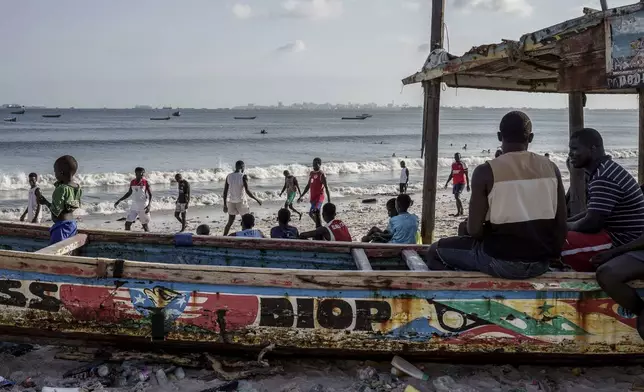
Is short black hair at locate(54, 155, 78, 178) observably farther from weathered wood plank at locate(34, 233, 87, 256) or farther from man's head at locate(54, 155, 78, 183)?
weathered wood plank at locate(34, 233, 87, 256)

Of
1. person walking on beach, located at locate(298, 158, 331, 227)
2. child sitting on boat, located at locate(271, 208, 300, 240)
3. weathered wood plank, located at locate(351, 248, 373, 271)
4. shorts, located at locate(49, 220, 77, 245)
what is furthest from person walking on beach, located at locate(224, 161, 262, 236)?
weathered wood plank, located at locate(351, 248, 373, 271)

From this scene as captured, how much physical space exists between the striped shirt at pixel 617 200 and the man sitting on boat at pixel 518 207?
0.32 metres

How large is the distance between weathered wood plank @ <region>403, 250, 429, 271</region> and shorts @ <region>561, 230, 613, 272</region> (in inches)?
44.8

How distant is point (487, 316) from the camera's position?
441 centimetres

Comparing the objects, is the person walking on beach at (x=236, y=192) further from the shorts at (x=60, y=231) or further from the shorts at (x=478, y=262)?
the shorts at (x=478, y=262)

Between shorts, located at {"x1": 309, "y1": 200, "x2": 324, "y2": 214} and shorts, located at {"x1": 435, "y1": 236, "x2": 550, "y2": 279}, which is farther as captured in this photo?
shorts, located at {"x1": 309, "y1": 200, "x2": 324, "y2": 214}

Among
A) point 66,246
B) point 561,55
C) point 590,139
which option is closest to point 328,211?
point 66,246

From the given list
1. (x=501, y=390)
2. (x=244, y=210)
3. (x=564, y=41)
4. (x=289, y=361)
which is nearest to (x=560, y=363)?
(x=501, y=390)

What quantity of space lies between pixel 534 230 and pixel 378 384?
166 centimetres

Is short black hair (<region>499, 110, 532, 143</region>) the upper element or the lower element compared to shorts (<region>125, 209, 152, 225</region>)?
upper

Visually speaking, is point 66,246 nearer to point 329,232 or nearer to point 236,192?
point 329,232

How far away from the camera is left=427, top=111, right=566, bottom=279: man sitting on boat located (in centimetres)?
395

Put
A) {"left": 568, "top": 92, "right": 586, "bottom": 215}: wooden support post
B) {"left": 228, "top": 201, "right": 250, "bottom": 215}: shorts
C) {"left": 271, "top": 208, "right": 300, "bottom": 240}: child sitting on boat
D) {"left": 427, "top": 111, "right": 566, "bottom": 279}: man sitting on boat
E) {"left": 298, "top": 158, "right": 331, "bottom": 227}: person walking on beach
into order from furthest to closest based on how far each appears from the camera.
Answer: {"left": 298, "top": 158, "right": 331, "bottom": 227}: person walking on beach → {"left": 228, "top": 201, "right": 250, "bottom": 215}: shorts → {"left": 568, "top": 92, "right": 586, "bottom": 215}: wooden support post → {"left": 271, "top": 208, "right": 300, "bottom": 240}: child sitting on boat → {"left": 427, "top": 111, "right": 566, "bottom": 279}: man sitting on boat

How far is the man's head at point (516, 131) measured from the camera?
157 inches
